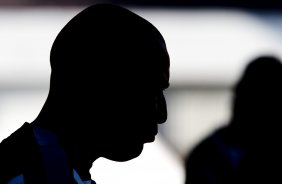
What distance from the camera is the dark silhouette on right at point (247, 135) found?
1.54m

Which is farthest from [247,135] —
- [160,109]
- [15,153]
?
[15,153]

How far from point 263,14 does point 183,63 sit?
1.55ft

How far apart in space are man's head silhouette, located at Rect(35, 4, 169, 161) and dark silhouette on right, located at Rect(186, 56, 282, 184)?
811mm

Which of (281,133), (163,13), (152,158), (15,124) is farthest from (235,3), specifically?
(281,133)

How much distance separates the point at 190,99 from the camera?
299cm

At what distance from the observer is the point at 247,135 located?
1.62 metres

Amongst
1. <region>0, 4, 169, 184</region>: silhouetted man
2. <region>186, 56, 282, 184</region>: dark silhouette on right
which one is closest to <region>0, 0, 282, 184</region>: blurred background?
<region>186, 56, 282, 184</region>: dark silhouette on right

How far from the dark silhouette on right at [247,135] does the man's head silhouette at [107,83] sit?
81cm

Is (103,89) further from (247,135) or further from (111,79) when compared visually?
(247,135)

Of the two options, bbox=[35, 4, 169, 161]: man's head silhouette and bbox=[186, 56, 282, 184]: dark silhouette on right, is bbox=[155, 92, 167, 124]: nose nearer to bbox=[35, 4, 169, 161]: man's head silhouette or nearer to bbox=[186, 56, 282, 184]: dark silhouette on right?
bbox=[35, 4, 169, 161]: man's head silhouette

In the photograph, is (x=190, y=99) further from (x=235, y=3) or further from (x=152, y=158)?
(x=235, y=3)

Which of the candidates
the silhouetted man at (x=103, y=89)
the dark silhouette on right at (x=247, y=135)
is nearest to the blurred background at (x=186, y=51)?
the dark silhouette on right at (x=247, y=135)

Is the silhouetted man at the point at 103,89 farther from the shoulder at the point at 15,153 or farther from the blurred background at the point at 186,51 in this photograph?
the blurred background at the point at 186,51

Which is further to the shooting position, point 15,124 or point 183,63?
point 183,63
